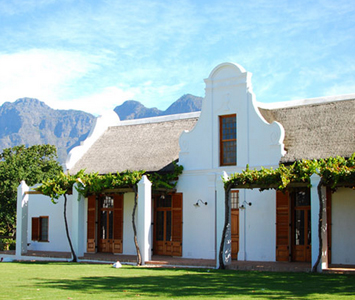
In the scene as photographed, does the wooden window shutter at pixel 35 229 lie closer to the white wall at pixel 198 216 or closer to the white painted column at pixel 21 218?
the white painted column at pixel 21 218

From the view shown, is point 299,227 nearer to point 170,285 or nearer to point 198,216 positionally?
point 198,216

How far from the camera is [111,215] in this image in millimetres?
26156

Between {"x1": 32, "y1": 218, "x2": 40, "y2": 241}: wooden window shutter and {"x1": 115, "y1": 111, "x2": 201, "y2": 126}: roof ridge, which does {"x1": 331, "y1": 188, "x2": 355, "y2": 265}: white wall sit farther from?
{"x1": 32, "y1": 218, "x2": 40, "y2": 241}: wooden window shutter

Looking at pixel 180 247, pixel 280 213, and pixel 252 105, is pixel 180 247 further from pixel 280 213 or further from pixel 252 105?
pixel 252 105

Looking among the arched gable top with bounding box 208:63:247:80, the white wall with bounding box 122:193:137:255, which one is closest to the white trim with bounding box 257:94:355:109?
the arched gable top with bounding box 208:63:247:80

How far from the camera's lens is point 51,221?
91.6 ft

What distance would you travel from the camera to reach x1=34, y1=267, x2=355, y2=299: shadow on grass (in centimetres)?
1190

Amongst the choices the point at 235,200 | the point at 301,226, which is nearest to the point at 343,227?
the point at 301,226

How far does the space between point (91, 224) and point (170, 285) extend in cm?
1358

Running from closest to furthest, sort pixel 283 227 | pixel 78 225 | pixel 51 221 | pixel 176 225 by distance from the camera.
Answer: pixel 283 227 < pixel 78 225 < pixel 176 225 < pixel 51 221

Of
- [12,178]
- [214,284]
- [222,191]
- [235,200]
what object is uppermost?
[12,178]

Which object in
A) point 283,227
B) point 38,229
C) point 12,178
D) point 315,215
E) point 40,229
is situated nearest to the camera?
point 315,215

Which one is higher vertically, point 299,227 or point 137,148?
point 137,148

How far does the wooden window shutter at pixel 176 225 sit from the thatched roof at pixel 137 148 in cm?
139
